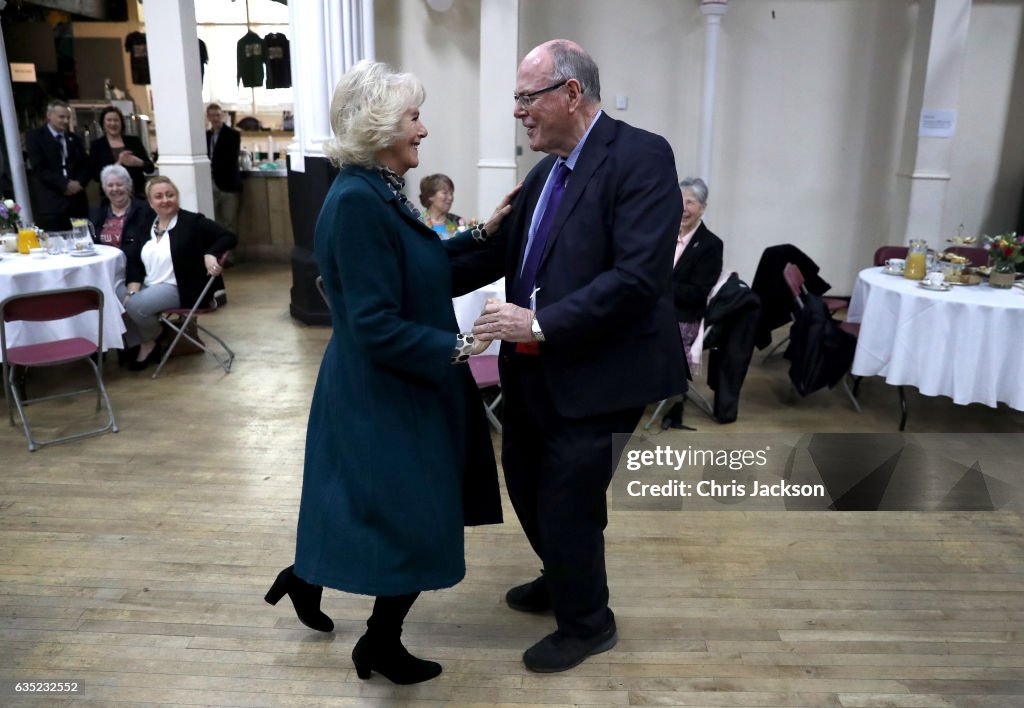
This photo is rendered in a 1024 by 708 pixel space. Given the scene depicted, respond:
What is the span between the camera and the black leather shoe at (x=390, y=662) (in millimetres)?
2430

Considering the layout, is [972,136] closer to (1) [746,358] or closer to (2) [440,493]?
(1) [746,358]

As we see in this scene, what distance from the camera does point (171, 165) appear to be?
23.7ft

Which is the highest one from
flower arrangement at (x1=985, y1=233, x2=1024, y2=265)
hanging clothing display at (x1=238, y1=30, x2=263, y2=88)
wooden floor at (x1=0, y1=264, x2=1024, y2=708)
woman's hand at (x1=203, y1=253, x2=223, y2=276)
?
hanging clothing display at (x1=238, y1=30, x2=263, y2=88)

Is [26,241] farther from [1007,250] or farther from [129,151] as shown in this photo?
[1007,250]

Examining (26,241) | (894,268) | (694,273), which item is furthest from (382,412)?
(26,241)

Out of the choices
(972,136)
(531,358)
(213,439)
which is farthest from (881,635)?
(972,136)

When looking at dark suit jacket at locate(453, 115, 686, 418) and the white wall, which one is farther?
the white wall

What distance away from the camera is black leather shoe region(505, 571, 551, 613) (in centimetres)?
291

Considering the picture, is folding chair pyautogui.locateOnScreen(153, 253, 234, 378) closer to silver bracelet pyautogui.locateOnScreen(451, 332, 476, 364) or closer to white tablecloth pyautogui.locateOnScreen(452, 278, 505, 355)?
white tablecloth pyautogui.locateOnScreen(452, 278, 505, 355)

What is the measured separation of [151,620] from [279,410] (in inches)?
86.0

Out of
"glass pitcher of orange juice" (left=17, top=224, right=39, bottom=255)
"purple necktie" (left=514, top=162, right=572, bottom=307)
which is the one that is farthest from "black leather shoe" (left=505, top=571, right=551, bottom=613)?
"glass pitcher of orange juice" (left=17, top=224, right=39, bottom=255)

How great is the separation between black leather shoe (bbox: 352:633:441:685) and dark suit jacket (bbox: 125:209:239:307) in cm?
371

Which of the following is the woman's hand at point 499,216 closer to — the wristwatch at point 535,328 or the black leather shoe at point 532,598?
the wristwatch at point 535,328

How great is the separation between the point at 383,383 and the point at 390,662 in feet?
2.97
